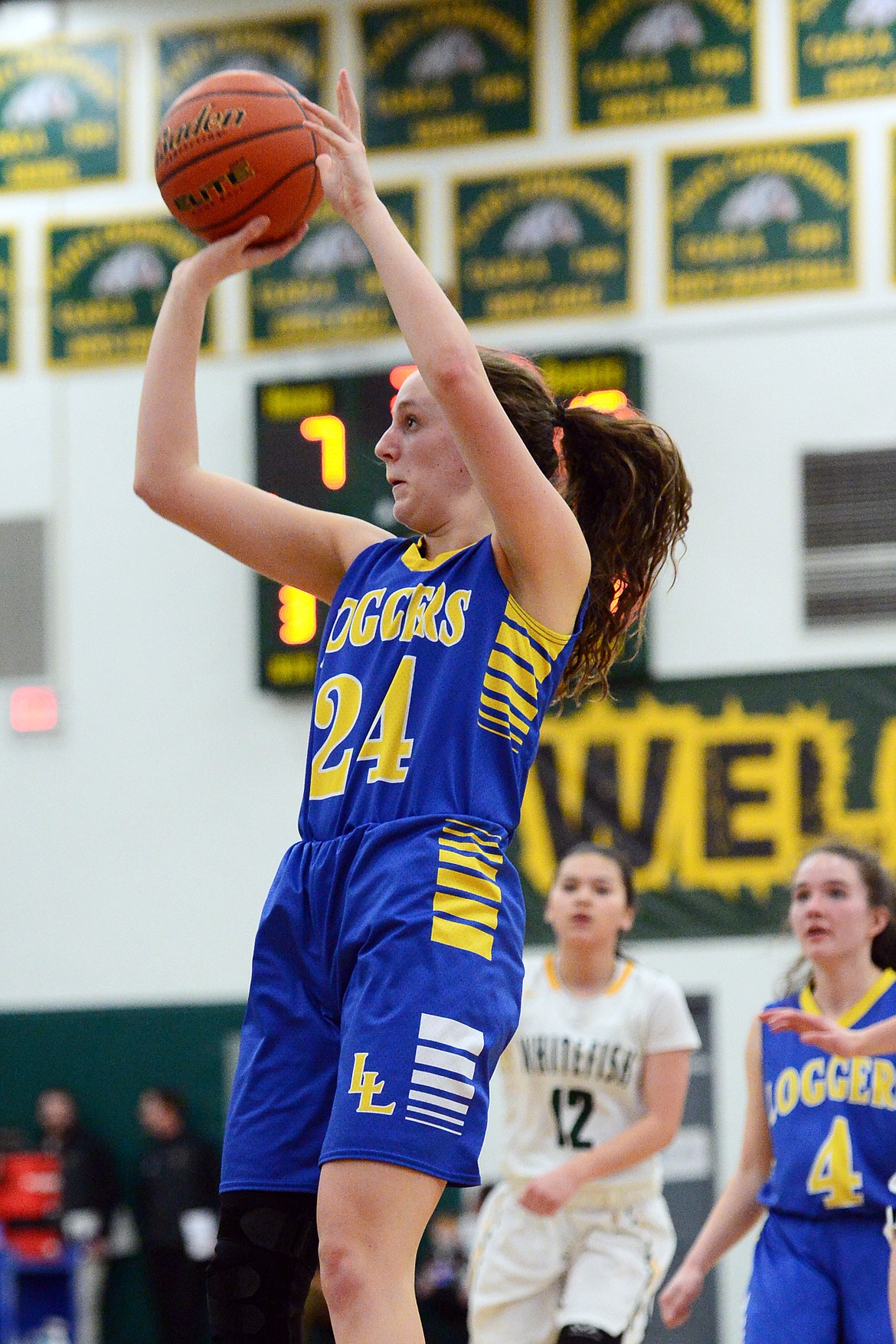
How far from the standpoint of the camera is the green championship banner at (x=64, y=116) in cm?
1114

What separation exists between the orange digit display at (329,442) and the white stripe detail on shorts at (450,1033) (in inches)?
274

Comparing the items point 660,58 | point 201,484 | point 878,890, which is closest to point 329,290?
point 660,58

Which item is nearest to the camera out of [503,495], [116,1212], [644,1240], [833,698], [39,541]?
[503,495]

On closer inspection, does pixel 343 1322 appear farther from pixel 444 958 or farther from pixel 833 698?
pixel 833 698

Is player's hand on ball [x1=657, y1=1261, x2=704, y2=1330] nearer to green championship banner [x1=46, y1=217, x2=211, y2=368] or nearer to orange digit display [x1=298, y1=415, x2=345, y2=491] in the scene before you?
orange digit display [x1=298, y1=415, x2=345, y2=491]

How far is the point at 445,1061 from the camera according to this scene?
2455 millimetres

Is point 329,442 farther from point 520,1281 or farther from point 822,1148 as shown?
point 822,1148

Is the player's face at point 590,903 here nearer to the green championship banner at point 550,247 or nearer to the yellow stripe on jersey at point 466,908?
the yellow stripe on jersey at point 466,908

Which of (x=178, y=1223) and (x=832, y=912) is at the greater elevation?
(x=832, y=912)

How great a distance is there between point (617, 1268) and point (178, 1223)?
551cm

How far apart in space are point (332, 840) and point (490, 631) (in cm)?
38

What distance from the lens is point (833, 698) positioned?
30.5 ft

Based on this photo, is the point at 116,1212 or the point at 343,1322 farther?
the point at 116,1212

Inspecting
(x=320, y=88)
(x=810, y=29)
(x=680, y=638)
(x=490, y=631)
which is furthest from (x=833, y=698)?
(x=490, y=631)
